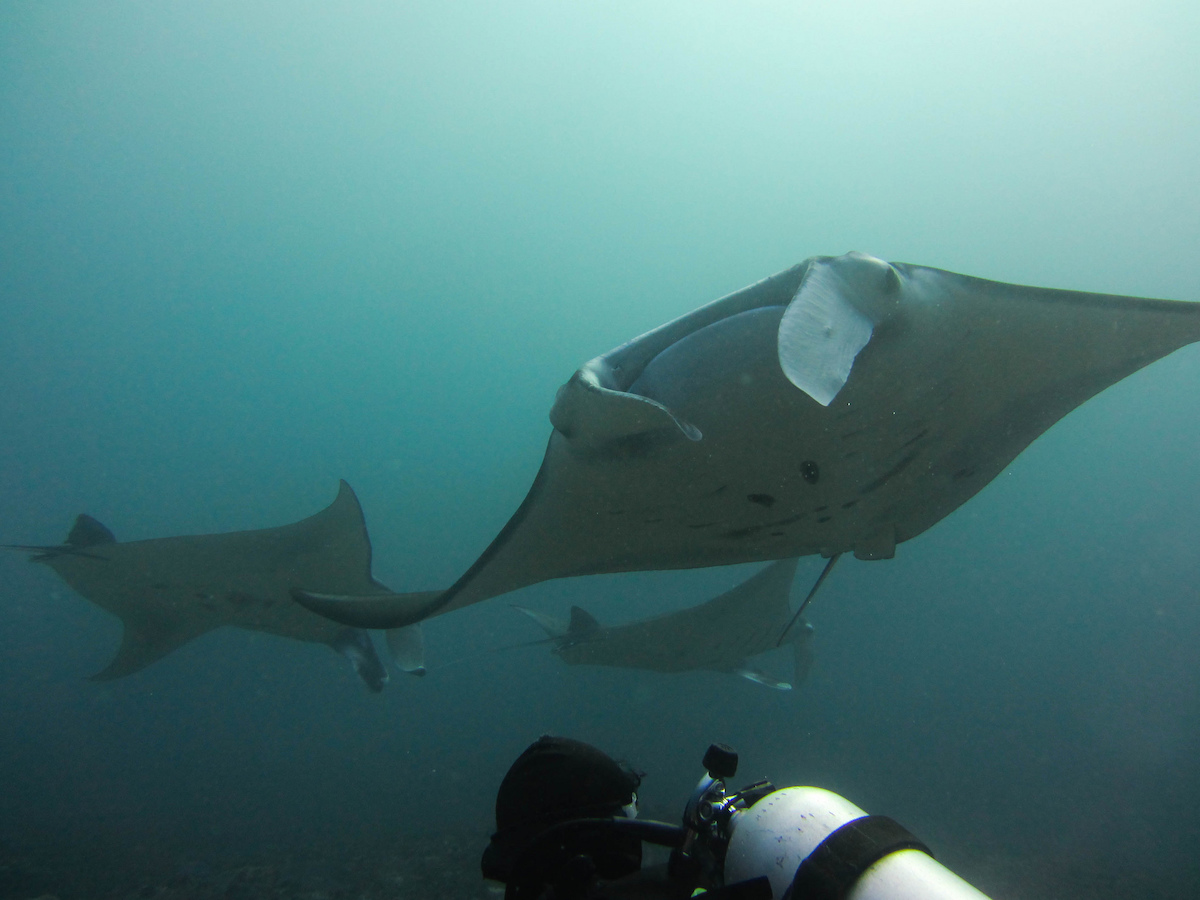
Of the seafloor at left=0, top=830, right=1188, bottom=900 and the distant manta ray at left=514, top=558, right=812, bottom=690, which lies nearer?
the distant manta ray at left=514, top=558, right=812, bottom=690

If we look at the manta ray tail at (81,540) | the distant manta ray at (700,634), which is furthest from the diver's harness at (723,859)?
the manta ray tail at (81,540)

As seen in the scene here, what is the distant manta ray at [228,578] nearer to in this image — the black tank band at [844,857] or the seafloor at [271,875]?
the seafloor at [271,875]

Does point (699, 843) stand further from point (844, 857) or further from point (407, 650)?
point (407, 650)

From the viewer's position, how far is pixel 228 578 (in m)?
4.97

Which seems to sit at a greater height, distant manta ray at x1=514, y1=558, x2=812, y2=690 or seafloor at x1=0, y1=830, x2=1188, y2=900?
distant manta ray at x1=514, y1=558, x2=812, y2=690

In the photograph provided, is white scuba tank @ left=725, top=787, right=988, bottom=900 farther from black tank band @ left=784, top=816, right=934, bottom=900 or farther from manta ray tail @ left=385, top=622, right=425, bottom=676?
manta ray tail @ left=385, top=622, right=425, bottom=676

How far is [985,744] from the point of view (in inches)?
770

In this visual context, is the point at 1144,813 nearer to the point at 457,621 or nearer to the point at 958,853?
the point at 958,853

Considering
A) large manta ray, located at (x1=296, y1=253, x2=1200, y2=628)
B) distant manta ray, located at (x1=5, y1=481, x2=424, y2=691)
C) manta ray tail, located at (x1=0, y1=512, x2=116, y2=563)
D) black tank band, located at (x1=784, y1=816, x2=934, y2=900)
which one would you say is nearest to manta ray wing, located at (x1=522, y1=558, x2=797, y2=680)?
distant manta ray, located at (x1=5, y1=481, x2=424, y2=691)

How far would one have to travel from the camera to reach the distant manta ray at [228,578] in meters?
4.73

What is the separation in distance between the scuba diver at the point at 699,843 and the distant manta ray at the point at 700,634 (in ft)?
16.9

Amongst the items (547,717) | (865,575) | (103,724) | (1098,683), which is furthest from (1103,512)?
(103,724)

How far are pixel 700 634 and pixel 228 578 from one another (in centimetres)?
524

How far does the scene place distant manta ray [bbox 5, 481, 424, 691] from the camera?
473 cm
